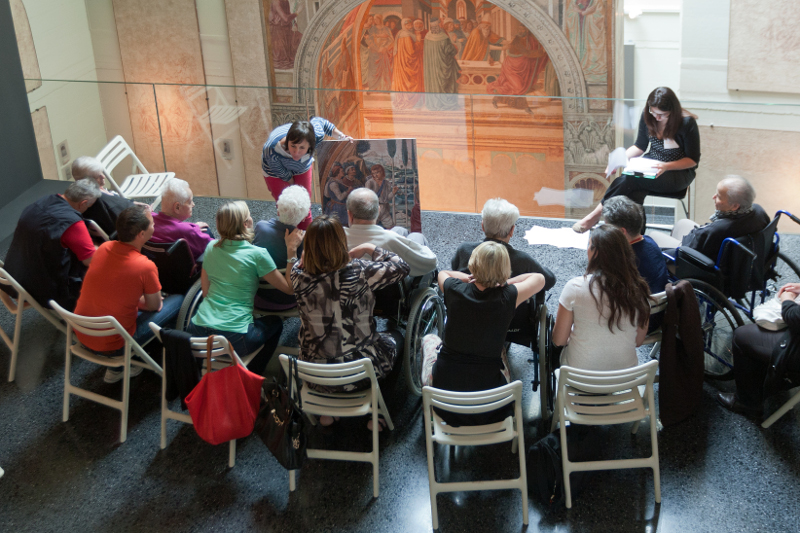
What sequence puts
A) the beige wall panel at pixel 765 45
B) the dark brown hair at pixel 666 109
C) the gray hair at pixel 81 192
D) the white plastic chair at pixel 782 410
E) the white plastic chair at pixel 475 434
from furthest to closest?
the beige wall panel at pixel 765 45 → the dark brown hair at pixel 666 109 → the gray hair at pixel 81 192 → the white plastic chair at pixel 782 410 → the white plastic chair at pixel 475 434

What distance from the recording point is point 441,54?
Result: 12641mm

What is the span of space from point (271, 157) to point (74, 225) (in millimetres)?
1379

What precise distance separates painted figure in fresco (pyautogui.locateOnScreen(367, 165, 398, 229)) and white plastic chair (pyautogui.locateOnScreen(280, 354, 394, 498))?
5.14ft

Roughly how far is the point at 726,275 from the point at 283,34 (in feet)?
28.0

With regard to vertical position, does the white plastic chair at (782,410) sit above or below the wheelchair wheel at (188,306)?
below

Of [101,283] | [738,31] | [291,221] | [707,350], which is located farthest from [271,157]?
[738,31]

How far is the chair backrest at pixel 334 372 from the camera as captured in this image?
3209 millimetres

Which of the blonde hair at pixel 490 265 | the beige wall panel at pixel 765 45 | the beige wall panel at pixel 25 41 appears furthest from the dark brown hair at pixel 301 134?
the beige wall panel at pixel 765 45

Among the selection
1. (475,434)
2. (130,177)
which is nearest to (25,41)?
(130,177)

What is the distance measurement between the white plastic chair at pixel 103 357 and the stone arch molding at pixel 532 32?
22.4ft

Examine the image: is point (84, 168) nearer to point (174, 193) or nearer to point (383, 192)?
point (174, 193)

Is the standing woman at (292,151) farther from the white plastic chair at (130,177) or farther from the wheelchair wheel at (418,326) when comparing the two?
the white plastic chair at (130,177)

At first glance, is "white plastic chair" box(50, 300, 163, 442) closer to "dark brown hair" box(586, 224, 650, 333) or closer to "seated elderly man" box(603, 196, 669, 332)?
"dark brown hair" box(586, 224, 650, 333)

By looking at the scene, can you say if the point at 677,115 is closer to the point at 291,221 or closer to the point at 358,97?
the point at 291,221
